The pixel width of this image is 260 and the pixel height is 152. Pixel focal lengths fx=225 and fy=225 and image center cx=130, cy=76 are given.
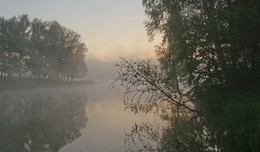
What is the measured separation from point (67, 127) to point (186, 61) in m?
11.1

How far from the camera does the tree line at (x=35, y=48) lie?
251 ft

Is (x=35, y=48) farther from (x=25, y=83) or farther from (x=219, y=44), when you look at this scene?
(x=219, y=44)

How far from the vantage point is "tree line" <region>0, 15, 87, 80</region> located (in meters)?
76.5

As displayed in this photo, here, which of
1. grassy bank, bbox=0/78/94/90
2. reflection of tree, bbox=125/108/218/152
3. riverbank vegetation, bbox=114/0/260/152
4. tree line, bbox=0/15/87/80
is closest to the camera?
reflection of tree, bbox=125/108/218/152

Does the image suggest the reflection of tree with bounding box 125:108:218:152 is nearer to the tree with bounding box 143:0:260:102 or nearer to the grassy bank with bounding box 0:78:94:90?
the tree with bounding box 143:0:260:102

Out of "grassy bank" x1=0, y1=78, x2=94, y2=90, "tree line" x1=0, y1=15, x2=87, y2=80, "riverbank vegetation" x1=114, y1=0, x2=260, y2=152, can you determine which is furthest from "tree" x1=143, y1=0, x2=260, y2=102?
"tree line" x1=0, y1=15, x2=87, y2=80

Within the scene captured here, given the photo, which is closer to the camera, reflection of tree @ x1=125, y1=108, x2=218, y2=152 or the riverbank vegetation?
reflection of tree @ x1=125, y1=108, x2=218, y2=152

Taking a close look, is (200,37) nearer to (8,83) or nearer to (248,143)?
(248,143)

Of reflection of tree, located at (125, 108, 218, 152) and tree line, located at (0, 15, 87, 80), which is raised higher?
tree line, located at (0, 15, 87, 80)

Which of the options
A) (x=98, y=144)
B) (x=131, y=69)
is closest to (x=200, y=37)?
(x=131, y=69)

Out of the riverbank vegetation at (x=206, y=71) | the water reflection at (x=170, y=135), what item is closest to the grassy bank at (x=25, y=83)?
the water reflection at (x=170, y=135)

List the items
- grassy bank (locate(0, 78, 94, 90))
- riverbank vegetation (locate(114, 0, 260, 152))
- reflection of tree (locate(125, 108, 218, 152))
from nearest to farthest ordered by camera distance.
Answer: reflection of tree (locate(125, 108, 218, 152)) < riverbank vegetation (locate(114, 0, 260, 152)) < grassy bank (locate(0, 78, 94, 90))

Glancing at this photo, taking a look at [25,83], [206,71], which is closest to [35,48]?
[25,83]

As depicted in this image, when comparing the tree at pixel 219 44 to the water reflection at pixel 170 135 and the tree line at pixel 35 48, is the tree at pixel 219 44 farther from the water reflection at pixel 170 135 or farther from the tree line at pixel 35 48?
the tree line at pixel 35 48
